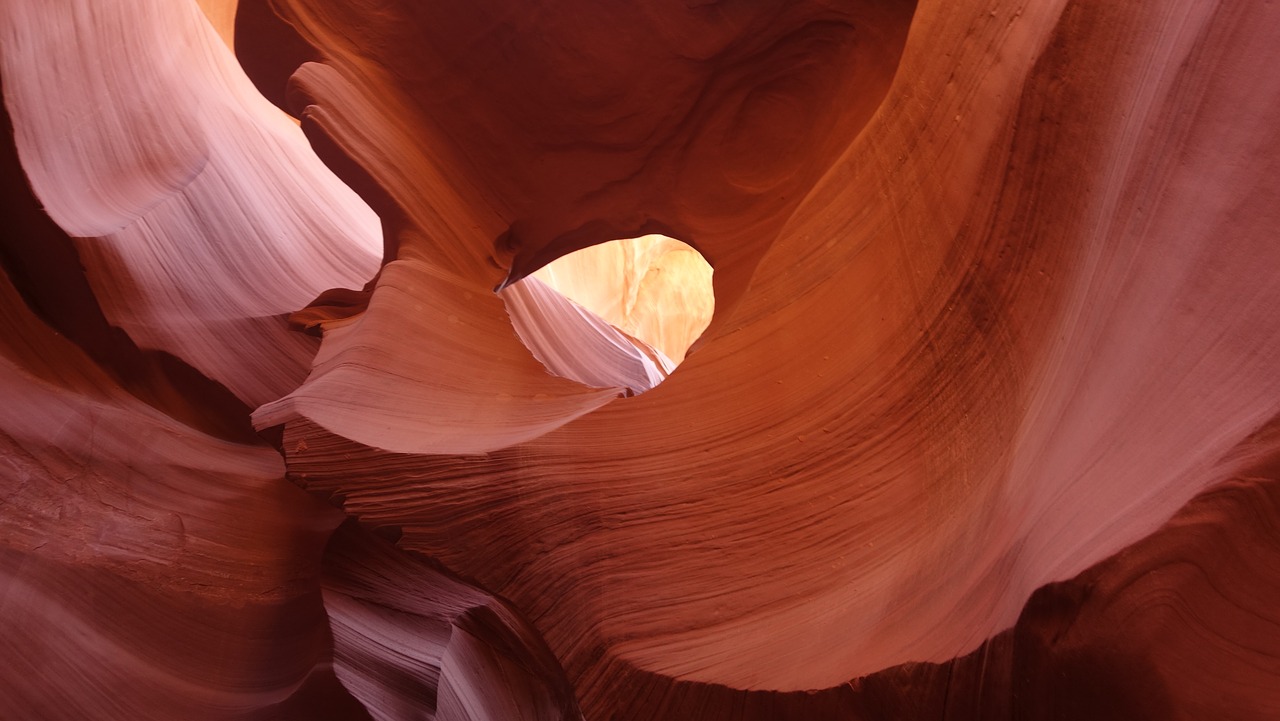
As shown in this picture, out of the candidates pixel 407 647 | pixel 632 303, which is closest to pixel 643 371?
pixel 407 647

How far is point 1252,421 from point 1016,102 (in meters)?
0.79

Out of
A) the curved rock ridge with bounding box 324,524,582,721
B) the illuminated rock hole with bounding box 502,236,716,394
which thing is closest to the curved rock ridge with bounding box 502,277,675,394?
the illuminated rock hole with bounding box 502,236,716,394

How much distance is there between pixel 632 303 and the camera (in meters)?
6.71

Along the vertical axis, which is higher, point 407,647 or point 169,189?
point 169,189

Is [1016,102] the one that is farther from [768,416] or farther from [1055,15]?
[768,416]

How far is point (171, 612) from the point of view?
2736 mm

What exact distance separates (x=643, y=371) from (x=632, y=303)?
9.31 feet

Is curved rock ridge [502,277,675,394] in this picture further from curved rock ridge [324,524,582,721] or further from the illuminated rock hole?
curved rock ridge [324,524,582,721]

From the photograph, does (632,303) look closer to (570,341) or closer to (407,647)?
(570,341)

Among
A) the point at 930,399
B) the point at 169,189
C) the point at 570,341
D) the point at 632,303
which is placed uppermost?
the point at 169,189

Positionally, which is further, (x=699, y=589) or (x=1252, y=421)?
(x=699, y=589)

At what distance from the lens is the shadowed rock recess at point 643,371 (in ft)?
4.01

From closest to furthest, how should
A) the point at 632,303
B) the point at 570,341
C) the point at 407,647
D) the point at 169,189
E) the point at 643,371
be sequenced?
the point at 407,647
the point at 169,189
the point at 570,341
the point at 643,371
the point at 632,303

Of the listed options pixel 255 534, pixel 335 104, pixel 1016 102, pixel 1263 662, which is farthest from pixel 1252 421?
pixel 255 534
